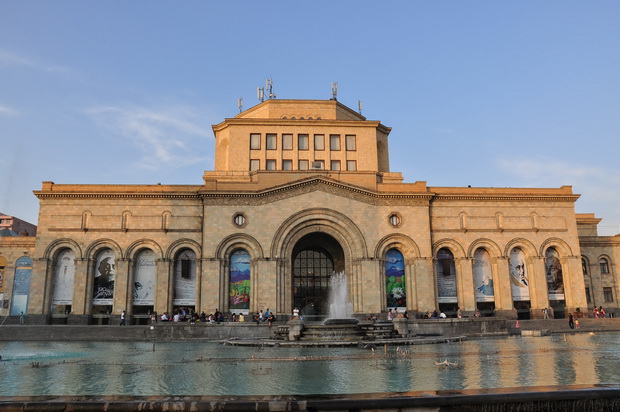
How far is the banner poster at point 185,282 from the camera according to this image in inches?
1411

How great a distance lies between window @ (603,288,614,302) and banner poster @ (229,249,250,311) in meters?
31.4

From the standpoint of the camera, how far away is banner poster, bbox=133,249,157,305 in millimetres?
35844

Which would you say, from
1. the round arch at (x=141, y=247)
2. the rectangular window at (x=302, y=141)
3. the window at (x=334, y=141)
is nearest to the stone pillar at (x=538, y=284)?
the window at (x=334, y=141)

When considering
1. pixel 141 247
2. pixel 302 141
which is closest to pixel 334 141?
pixel 302 141

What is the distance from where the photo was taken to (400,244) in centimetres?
3688

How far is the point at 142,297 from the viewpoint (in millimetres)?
35875

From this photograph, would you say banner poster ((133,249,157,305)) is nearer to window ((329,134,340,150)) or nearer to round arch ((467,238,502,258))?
window ((329,134,340,150))

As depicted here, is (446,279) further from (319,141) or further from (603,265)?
(603,265)

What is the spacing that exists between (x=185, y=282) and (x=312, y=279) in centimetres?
942

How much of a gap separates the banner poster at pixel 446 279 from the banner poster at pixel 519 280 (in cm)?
445

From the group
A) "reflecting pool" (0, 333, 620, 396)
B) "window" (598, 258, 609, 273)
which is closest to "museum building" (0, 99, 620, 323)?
"window" (598, 258, 609, 273)

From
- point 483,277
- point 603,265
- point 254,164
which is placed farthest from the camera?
point 603,265

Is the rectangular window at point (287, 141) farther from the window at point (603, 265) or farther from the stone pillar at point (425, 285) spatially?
the window at point (603, 265)

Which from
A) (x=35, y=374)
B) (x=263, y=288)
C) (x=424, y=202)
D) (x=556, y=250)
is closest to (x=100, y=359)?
(x=35, y=374)
